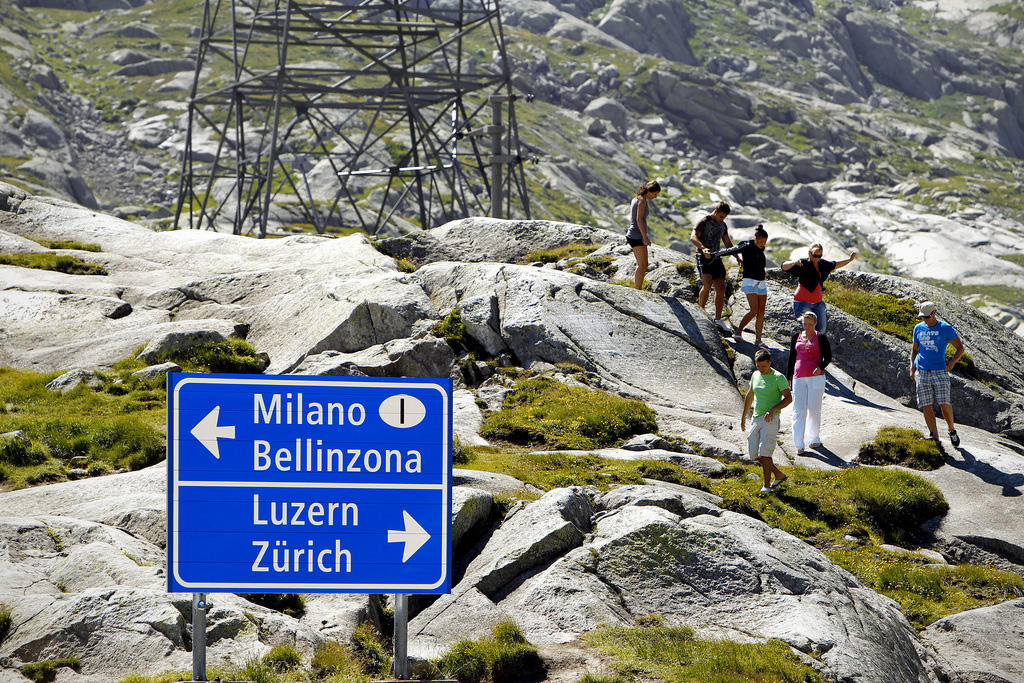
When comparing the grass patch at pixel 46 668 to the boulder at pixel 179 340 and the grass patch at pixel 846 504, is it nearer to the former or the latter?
the grass patch at pixel 846 504

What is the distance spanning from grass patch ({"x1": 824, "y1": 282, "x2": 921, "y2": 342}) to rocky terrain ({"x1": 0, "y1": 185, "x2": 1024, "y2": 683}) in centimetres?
91

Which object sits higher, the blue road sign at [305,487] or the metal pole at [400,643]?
the blue road sign at [305,487]

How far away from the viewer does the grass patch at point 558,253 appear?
27.6 meters

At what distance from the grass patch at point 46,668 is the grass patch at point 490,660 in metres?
3.66

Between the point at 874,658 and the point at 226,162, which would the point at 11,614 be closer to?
the point at 874,658

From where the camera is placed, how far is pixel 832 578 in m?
12.4

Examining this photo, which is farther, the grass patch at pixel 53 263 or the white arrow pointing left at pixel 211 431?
the grass patch at pixel 53 263

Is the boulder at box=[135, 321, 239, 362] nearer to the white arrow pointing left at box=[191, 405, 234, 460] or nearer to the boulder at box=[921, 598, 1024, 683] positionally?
the white arrow pointing left at box=[191, 405, 234, 460]

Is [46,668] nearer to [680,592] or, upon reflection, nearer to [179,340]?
[680,592]

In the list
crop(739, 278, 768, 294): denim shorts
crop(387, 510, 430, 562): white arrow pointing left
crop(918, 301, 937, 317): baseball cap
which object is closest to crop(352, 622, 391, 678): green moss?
crop(387, 510, 430, 562): white arrow pointing left

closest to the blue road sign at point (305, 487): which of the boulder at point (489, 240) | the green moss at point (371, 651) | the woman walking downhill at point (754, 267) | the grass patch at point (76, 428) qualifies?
the green moss at point (371, 651)

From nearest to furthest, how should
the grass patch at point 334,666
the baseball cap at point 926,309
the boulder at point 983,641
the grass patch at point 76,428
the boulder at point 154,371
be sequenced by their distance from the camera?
the grass patch at point 334,666 → the boulder at point 983,641 → the grass patch at point 76,428 → the baseball cap at point 926,309 → the boulder at point 154,371

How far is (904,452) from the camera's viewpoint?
18.2 metres

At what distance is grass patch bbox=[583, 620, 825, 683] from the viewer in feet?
32.2
